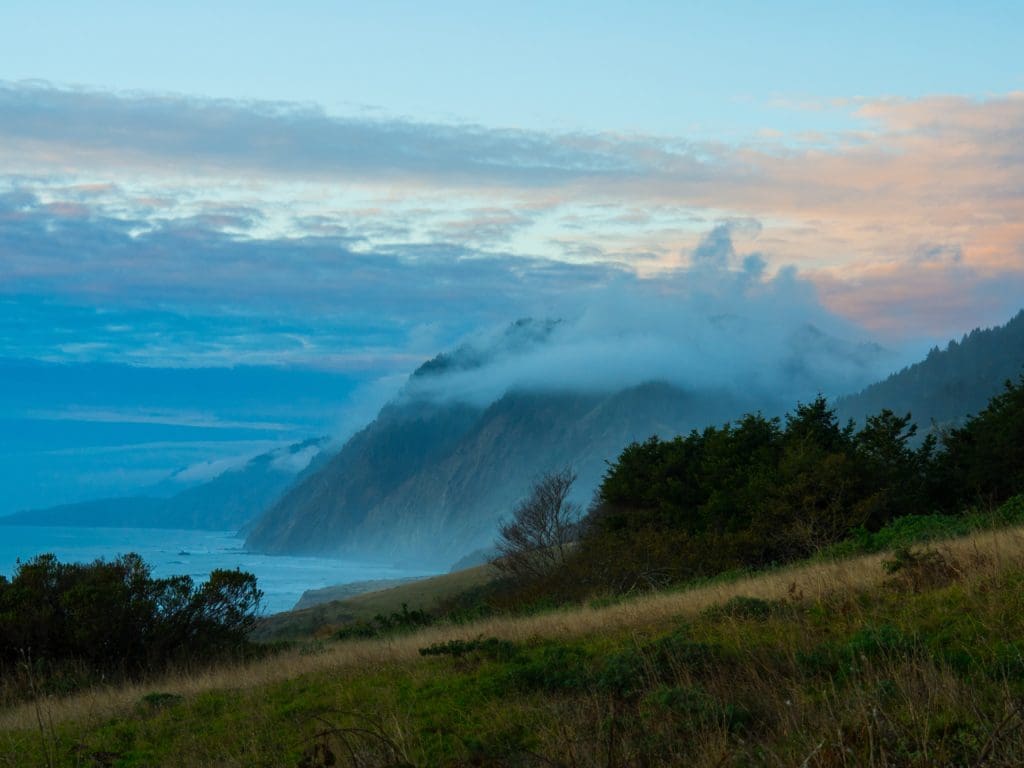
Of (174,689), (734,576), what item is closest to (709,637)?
(174,689)

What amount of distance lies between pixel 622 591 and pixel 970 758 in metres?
25.6

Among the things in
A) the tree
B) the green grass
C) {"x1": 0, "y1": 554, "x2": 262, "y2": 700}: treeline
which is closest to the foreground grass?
{"x1": 0, "y1": 554, "x2": 262, "y2": 700}: treeline

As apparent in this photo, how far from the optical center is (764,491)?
3841 cm

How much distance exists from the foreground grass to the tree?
118 ft

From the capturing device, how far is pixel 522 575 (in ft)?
161

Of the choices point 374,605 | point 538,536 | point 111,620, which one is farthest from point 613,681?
point 374,605

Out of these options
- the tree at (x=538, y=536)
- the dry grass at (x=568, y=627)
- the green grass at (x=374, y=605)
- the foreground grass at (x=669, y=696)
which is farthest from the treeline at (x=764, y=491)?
the foreground grass at (x=669, y=696)

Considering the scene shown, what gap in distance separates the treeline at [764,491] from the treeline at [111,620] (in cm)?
1210

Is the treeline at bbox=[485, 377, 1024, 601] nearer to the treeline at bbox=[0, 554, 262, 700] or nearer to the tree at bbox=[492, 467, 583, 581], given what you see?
the tree at bbox=[492, 467, 583, 581]

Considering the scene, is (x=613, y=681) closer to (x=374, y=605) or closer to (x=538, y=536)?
(x=538, y=536)

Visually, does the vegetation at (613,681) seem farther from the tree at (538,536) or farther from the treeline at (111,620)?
the tree at (538,536)

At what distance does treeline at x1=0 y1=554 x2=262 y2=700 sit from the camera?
21141mm

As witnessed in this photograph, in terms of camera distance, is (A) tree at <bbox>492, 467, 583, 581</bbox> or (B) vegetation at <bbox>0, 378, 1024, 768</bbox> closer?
(B) vegetation at <bbox>0, 378, 1024, 768</bbox>

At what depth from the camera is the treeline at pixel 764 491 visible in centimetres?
3381
